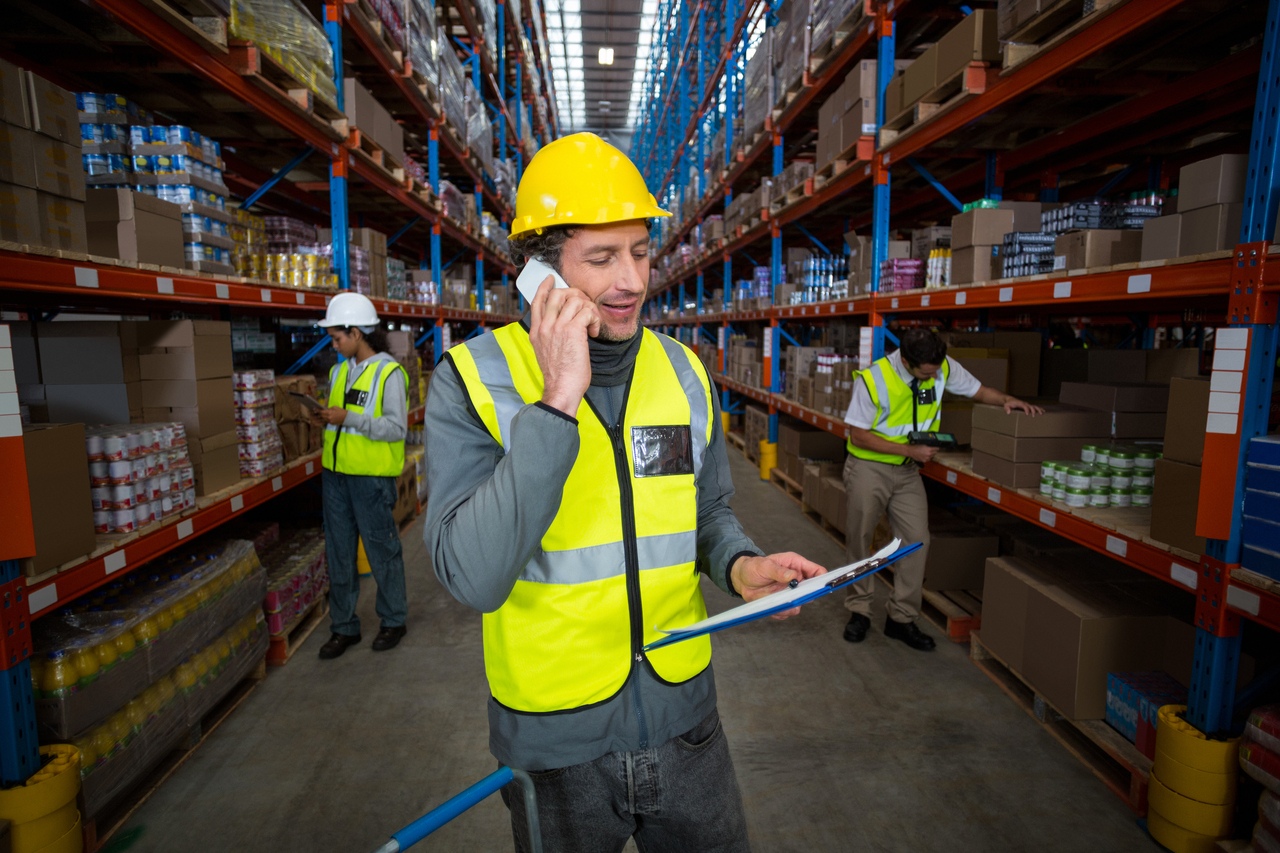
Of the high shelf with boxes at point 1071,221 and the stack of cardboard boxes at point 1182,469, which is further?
the stack of cardboard boxes at point 1182,469

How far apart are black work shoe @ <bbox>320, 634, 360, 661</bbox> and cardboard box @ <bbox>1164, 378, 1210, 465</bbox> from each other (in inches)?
173

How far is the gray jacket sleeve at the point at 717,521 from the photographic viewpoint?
5.00ft

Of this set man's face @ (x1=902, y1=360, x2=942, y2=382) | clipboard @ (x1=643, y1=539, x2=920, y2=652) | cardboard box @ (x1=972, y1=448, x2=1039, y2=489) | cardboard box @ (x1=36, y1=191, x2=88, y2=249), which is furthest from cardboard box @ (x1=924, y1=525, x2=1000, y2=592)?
cardboard box @ (x1=36, y1=191, x2=88, y2=249)

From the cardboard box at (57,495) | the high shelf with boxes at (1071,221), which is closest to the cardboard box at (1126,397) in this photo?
the high shelf with boxes at (1071,221)

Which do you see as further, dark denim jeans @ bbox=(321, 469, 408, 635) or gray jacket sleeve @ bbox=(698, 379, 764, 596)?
dark denim jeans @ bbox=(321, 469, 408, 635)

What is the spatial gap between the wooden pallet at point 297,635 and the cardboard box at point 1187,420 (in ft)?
15.1

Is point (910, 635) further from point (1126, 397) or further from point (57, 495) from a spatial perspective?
point (57, 495)

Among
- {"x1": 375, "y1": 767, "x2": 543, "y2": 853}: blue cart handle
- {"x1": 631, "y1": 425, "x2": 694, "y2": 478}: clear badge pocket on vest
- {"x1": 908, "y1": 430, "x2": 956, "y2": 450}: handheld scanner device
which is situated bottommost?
{"x1": 375, "y1": 767, "x2": 543, "y2": 853}: blue cart handle

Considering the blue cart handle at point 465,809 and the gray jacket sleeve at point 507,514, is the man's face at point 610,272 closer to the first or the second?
the gray jacket sleeve at point 507,514

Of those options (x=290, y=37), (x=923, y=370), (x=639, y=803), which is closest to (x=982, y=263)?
(x=923, y=370)

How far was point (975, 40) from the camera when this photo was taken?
11.9ft

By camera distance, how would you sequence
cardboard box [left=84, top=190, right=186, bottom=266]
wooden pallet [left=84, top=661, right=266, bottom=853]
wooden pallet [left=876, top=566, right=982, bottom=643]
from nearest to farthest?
1. wooden pallet [left=84, top=661, right=266, bottom=853]
2. cardboard box [left=84, top=190, right=186, bottom=266]
3. wooden pallet [left=876, top=566, right=982, bottom=643]

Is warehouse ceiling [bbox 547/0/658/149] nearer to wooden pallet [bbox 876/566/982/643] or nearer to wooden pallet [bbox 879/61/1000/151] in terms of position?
wooden pallet [bbox 879/61/1000/151]

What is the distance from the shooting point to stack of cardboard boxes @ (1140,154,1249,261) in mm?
2424
